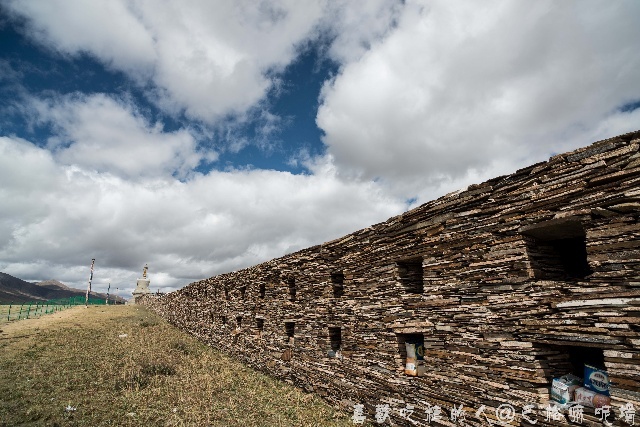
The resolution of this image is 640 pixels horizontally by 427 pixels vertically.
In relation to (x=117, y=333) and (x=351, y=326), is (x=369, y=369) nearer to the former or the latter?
(x=351, y=326)

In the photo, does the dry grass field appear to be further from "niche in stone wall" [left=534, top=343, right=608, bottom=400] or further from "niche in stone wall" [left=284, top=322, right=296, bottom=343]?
"niche in stone wall" [left=534, top=343, right=608, bottom=400]

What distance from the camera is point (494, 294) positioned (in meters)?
5.91

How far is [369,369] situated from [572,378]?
14.9 feet

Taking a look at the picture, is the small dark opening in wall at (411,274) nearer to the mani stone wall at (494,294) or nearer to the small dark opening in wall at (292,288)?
the mani stone wall at (494,294)

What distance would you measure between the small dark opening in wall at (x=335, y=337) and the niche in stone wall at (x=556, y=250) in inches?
250

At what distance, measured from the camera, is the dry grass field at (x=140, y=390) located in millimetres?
8646

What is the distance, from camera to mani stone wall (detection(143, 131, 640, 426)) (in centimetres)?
461

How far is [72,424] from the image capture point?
26.8ft

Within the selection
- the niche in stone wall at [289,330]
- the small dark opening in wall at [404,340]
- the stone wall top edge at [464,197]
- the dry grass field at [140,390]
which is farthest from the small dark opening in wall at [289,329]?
the small dark opening in wall at [404,340]

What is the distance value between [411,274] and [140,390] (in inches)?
364

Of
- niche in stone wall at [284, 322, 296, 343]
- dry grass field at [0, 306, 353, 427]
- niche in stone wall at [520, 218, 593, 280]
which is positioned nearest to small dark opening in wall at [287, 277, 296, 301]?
niche in stone wall at [284, 322, 296, 343]

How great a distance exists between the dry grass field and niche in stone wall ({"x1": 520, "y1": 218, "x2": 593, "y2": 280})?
5.86 meters

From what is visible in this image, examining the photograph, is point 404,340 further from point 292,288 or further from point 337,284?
point 292,288

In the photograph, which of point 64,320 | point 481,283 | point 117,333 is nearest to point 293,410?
point 481,283
